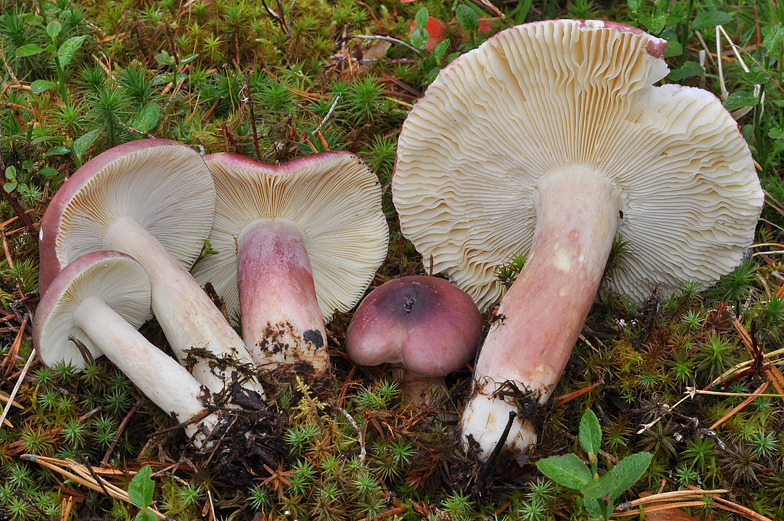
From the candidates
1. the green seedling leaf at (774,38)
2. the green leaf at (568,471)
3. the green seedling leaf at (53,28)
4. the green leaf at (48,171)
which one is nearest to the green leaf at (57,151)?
the green leaf at (48,171)

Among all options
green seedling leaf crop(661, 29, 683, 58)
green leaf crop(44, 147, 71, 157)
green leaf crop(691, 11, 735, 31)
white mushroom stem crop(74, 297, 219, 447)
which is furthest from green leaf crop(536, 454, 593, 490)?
green leaf crop(44, 147, 71, 157)

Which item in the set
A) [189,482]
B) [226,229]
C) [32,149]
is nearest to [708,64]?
[226,229]

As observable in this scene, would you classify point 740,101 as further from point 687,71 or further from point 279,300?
point 279,300

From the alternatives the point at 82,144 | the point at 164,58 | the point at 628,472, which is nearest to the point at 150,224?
the point at 82,144

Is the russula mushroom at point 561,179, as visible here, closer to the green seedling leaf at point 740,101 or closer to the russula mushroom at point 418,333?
the russula mushroom at point 418,333

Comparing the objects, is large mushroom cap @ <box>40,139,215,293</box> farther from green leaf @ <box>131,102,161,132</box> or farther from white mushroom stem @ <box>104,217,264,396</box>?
green leaf @ <box>131,102,161,132</box>

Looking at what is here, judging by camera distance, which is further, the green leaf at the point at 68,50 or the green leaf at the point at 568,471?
the green leaf at the point at 68,50
